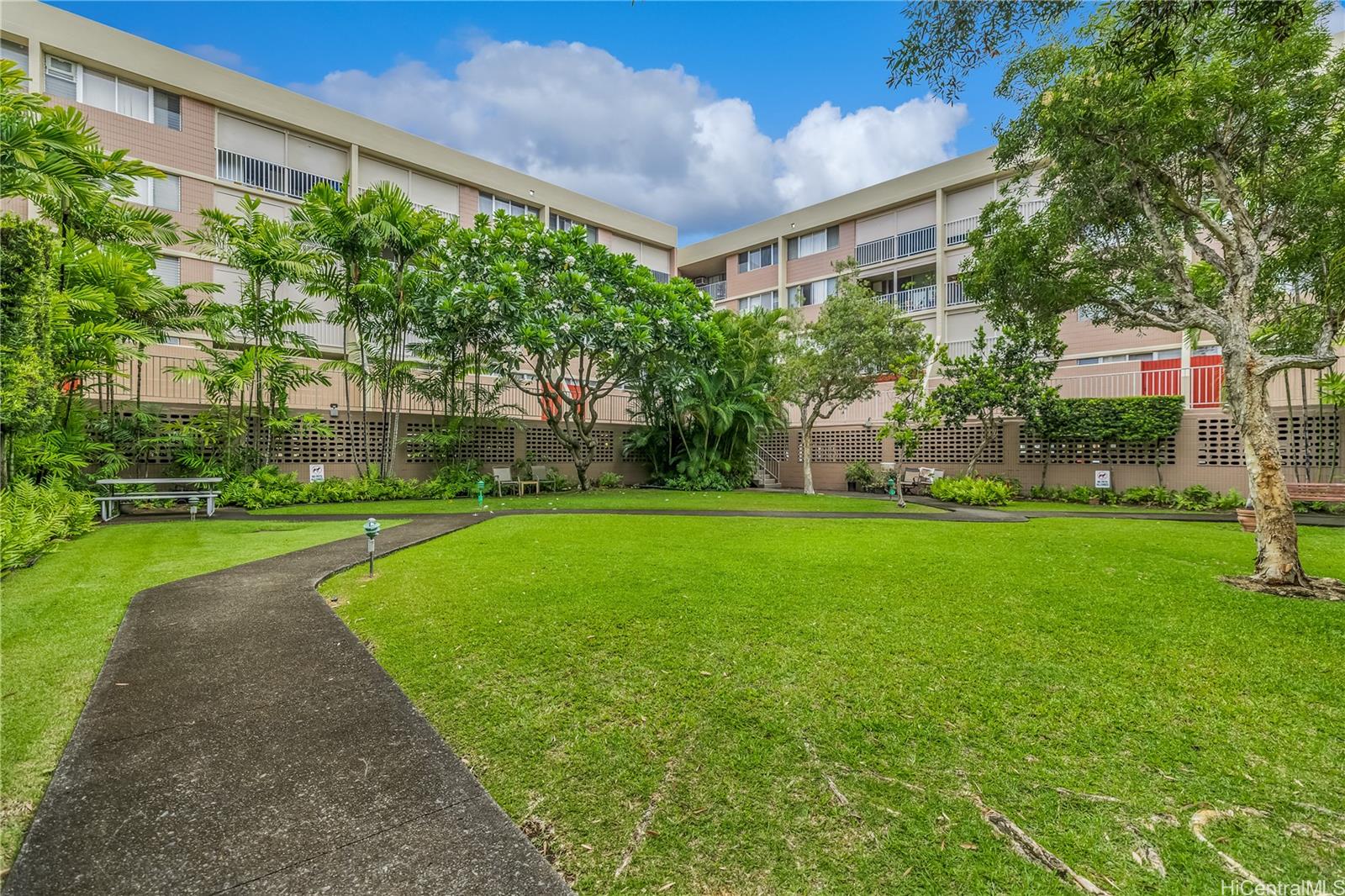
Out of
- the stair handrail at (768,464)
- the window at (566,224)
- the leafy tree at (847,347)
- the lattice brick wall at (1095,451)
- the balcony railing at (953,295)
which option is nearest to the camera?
the lattice brick wall at (1095,451)

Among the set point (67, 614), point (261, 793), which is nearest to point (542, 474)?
point (67, 614)

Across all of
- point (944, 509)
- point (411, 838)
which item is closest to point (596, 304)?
point (944, 509)

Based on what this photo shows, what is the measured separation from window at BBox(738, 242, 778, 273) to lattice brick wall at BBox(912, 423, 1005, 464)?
14.2 meters

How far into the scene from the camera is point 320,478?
1400 centimetres

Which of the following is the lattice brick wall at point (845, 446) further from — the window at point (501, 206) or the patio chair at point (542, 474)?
the window at point (501, 206)

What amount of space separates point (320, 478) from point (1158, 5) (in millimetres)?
15977

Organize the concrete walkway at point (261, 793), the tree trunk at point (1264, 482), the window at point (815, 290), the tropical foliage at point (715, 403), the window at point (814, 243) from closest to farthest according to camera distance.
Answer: the concrete walkway at point (261, 793)
the tree trunk at point (1264, 482)
the tropical foliage at point (715, 403)
the window at point (815, 290)
the window at point (814, 243)

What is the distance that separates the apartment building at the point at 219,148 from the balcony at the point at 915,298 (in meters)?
12.8

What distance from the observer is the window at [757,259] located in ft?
95.9

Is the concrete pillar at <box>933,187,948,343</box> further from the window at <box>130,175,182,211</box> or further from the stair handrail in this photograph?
the window at <box>130,175,182,211</box>

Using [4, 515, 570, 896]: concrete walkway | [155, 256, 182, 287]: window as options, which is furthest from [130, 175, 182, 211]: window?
[4, 515, 570, 896]: concrete walkway

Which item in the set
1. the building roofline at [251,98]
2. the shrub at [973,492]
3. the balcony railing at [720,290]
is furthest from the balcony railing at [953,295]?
the building roofline at [251,98]

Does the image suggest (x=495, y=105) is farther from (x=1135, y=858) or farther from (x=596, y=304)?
(x=1135, y=858)

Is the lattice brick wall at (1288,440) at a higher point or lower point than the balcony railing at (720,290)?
lower
